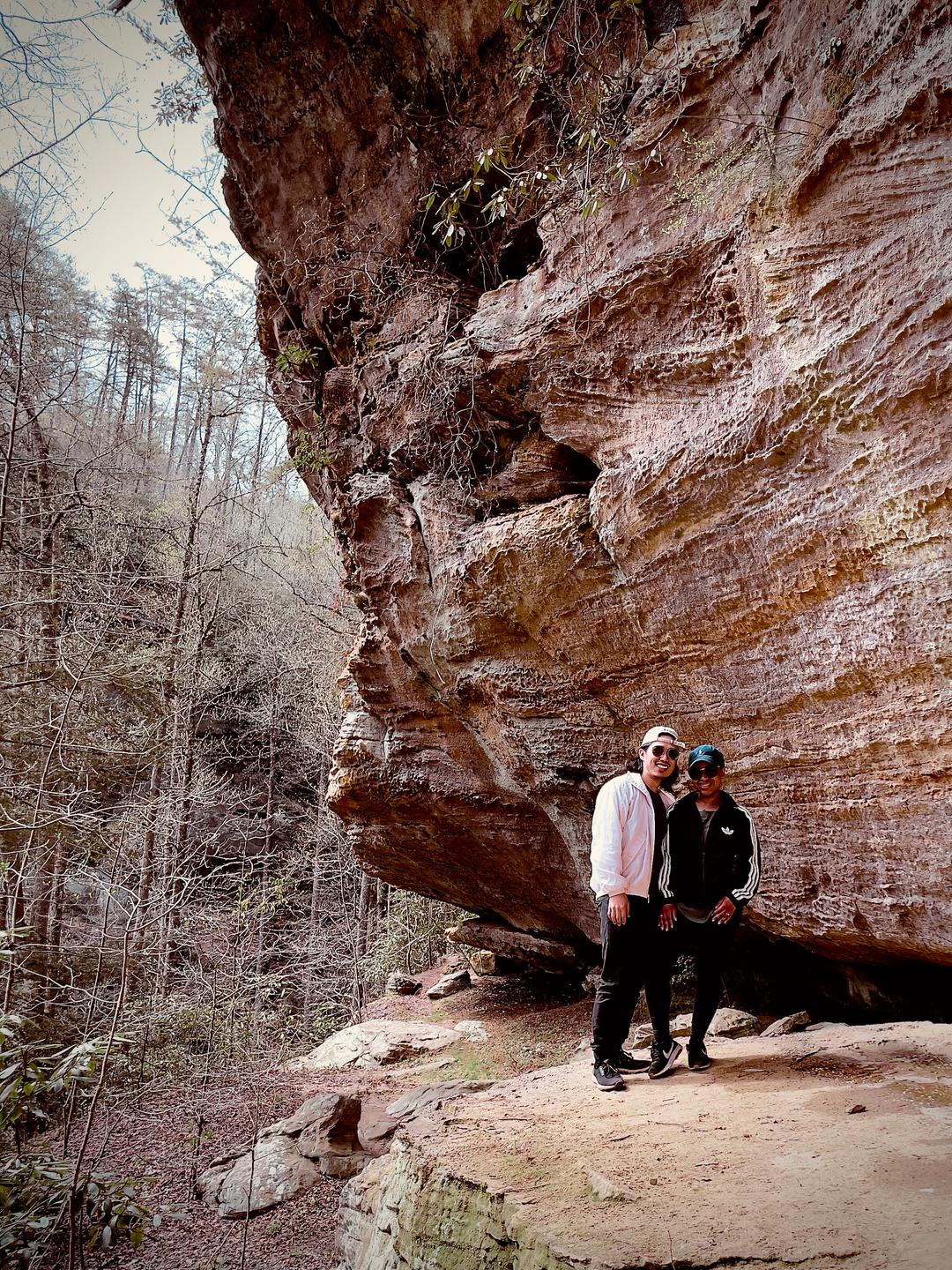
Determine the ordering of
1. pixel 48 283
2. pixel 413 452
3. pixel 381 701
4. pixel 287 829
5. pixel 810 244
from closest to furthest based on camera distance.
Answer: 1. pixel 810 244
2. pixel 413 452
3. pixel 381 701
4. pixel 48 283
5. pixel 287 829

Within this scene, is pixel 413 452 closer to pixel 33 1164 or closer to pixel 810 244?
pixel 810 244

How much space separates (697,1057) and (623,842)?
1.24 m

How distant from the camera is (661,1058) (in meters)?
3.97

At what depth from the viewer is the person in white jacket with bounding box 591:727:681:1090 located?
12.8ft

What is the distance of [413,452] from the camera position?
6.55 metres

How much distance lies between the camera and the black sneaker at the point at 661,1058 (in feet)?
12.9

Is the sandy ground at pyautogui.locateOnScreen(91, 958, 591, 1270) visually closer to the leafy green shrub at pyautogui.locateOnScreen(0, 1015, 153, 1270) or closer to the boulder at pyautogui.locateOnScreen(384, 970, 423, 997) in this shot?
the leafy green shrub at pyautogui.locateOnScreen(0, 1015, 153, 1270)

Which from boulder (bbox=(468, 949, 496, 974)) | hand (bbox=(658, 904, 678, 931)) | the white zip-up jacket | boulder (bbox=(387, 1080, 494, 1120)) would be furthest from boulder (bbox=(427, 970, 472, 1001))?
the white zip-up jacket

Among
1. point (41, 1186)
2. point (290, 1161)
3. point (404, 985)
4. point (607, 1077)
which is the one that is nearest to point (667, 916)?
point (607, 1077)

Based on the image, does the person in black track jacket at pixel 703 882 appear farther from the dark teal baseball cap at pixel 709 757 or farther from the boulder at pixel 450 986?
the boulder at pixel 450 986

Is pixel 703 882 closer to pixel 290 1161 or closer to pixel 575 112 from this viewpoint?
pixel 290 1161

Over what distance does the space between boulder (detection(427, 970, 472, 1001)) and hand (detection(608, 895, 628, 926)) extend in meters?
7.48

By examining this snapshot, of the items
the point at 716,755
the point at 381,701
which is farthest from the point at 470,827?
the point at 716,755

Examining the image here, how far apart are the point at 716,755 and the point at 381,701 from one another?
4.59 m
